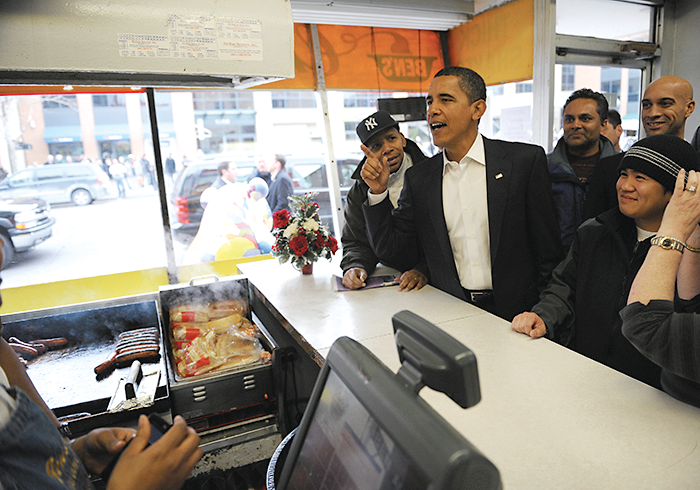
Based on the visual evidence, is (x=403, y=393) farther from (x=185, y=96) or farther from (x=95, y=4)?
(x=185, y=96)

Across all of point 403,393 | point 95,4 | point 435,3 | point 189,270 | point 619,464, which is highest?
point 435,3

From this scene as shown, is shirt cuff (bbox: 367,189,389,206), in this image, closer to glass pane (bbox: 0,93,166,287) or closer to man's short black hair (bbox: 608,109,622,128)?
man's short black hair (bbox: 608,109,622,128)

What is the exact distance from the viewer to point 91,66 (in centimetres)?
148

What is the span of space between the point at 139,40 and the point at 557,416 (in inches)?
63.7

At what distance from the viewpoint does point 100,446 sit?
1116 mm

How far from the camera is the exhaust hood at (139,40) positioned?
1388mm

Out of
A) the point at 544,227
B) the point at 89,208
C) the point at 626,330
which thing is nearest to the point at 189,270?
the point at 89,208

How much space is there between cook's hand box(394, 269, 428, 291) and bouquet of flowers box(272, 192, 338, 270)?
1.85 feet

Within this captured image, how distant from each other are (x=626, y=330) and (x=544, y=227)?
39.8 inches

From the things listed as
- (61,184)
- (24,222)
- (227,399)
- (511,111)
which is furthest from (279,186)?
(227,399)

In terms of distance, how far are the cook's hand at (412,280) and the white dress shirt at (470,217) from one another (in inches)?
7.3

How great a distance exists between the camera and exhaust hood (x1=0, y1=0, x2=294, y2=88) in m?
1.39

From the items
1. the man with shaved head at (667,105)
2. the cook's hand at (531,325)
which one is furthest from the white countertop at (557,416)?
the man with shaved head at (667,105)

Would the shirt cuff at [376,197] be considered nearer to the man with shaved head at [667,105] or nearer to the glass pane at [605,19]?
the man with shaved head at [667,105]
